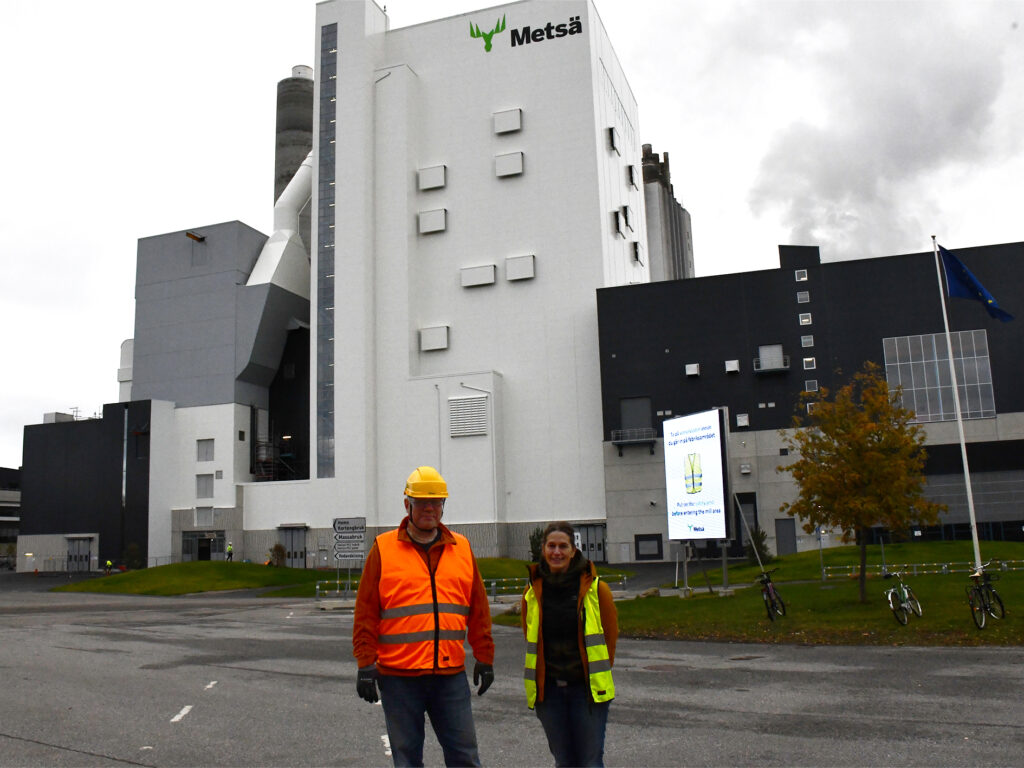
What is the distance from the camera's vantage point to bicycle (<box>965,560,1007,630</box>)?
61.2 ft

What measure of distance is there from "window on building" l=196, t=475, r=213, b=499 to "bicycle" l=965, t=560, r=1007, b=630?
195ft

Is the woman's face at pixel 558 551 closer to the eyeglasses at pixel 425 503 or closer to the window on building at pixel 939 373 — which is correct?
the eyeglasses at pixel 425 503

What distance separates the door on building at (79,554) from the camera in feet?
229

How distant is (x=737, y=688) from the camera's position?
12.8 meters

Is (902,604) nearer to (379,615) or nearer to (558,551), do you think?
(558,551)

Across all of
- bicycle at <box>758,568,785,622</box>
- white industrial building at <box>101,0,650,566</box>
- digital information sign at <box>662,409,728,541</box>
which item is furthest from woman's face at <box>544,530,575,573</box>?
white industrial building at <box>101,0,650,566</box>

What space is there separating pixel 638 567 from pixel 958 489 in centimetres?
2013

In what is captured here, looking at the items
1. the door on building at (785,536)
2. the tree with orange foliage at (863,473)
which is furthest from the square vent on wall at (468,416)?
the tree with orange foliage at (863,473)

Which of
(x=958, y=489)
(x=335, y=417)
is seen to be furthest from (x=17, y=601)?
(x=958, y=489)

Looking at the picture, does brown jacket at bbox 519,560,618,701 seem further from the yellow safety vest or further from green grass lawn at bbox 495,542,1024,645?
green grass lawn at bbox 495,542,1024,645

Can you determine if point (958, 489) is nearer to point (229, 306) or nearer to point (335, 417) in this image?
point (335, 417)

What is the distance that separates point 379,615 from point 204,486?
221 ft

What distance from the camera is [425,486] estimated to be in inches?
251

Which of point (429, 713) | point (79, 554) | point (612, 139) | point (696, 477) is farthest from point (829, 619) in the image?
point (79, 554)
